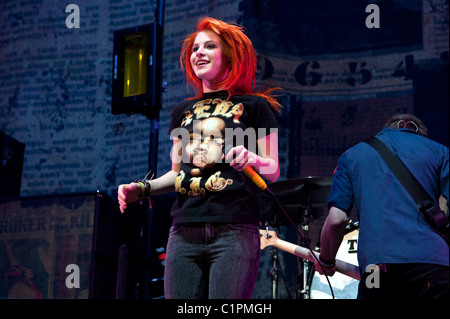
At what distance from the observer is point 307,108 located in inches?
255

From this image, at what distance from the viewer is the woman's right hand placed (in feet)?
6.88

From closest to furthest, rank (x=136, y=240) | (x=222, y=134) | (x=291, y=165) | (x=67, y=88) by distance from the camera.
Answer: (x=222, y=134), (x=136, y=240), (x=291, y=165), (x=67, y=88)

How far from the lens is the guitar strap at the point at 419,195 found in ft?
6.59

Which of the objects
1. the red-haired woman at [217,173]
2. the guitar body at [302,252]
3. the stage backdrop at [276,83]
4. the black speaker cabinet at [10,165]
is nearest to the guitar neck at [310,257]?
the guitar body at [302,252]

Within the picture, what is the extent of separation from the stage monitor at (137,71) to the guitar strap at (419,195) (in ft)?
7.14

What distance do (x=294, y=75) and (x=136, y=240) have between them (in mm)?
3257

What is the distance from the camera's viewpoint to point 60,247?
3.94 metres

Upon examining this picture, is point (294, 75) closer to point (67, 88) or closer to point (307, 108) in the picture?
point (307, 108)

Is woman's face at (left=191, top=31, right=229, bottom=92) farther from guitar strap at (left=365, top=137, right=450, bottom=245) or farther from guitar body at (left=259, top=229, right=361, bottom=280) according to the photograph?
guitar body at (left=259, top=229, right=361, bottom=280)

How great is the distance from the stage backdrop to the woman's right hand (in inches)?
160
